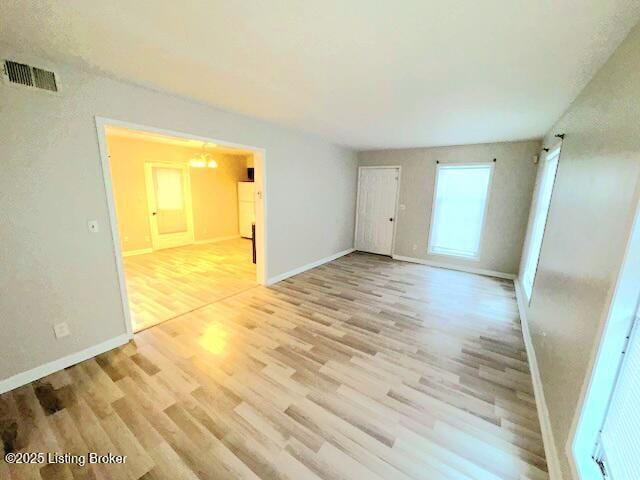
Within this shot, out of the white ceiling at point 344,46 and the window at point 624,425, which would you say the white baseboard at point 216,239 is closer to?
the white ceiling at point 344,46

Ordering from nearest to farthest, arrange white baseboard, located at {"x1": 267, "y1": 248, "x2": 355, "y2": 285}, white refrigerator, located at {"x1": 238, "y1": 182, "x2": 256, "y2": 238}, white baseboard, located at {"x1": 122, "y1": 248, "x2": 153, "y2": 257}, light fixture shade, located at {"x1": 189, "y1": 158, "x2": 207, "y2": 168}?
white baseboard, located at {"x1": 267, "y1": 248, "x2": 355, "y2": 285} → white baseboard, located at {"x1": 122, "y1": 248, "x2": 153, "y2": 257} → light fixture shade, located at {"x1": 189, "y1": 158, "x2": 207, "y2": 168} → white refrigerator, located at {"x1": 238, "y1": 182, "x2": 256, "y2": 238}

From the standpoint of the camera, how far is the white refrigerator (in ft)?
24.9

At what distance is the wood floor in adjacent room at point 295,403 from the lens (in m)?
1.47

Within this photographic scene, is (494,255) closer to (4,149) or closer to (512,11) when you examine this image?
(512,11)

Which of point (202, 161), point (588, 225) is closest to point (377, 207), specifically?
point (202, 161)

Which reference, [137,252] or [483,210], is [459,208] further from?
[137,252]

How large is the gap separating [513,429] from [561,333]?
728mm

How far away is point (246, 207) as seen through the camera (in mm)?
7684

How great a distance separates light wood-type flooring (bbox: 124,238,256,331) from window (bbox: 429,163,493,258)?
3.95 m

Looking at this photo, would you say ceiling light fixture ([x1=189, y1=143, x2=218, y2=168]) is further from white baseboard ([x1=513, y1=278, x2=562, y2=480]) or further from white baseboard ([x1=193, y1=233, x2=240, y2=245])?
white baseboard ([x1=513, y1=278, x2=562, y2=480])

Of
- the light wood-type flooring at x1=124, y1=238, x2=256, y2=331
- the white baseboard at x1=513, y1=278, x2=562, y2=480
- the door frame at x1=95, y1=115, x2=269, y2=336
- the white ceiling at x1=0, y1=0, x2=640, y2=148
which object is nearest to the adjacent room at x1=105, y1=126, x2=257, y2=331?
the light wood-type flooring at x1=124, y1=238, x2=256, y2=331

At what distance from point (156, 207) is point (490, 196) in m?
7.21

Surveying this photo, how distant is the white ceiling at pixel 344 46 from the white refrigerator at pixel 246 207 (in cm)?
495

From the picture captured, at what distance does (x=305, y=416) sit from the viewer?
5.79 ft
